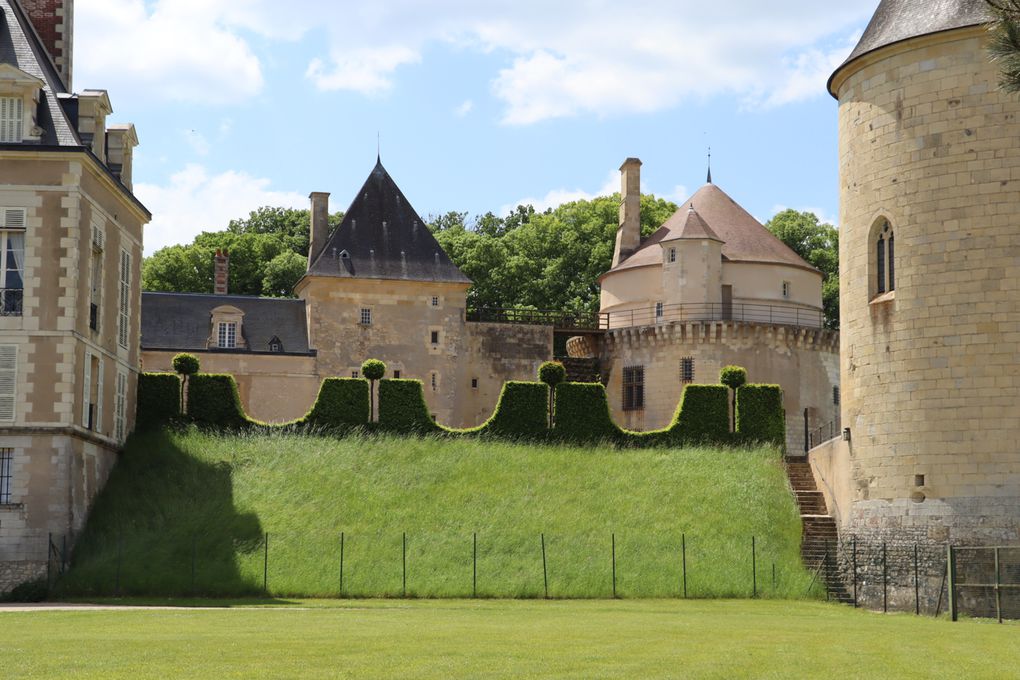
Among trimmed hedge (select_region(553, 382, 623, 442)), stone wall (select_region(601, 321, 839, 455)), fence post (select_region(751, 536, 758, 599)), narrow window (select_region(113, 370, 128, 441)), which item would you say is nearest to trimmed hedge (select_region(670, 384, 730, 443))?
trimmed hedge (select_region(553, 382, 623, 442))

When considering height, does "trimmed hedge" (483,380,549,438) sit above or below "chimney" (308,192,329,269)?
below

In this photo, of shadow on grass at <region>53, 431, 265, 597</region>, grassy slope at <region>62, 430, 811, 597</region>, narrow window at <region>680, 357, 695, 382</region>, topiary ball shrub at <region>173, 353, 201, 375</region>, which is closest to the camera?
shadow on grass at <region>53, 431, 265, 597</region>

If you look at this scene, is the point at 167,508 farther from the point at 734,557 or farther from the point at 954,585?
the point at 954,585

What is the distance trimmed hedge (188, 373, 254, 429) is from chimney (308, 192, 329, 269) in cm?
1779

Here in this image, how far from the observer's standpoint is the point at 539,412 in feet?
140

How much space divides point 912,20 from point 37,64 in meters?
19.1

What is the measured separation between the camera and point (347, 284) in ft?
178

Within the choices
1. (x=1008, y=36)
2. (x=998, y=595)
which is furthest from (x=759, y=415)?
(x=1008, y=36)

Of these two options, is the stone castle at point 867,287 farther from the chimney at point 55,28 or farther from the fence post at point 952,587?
the fence post at point 952,587

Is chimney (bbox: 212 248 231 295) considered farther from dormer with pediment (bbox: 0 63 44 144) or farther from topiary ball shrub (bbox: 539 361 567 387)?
dormer with pediment (bbox: 0 63 44 144)

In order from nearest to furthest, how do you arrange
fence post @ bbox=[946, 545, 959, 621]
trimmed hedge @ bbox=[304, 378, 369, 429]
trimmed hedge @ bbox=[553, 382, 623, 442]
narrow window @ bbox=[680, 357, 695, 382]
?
fence post @ bbox=[946, 545, 959, 621] < trimmed hedge @ bbox=[304, 378, 369, 429] < trimmed hedge @ bbox=[553, 382, 623, 442] < narrow window @ bbox=[680, 357, 695, 382]

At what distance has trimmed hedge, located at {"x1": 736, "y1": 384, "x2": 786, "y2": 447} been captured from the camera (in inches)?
1670

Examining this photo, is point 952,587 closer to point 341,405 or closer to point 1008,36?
point 1008,36

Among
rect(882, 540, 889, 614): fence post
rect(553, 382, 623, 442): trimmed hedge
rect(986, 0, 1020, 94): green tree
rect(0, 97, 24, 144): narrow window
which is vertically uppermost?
rect(0, 97, 24, 144): narrow window
